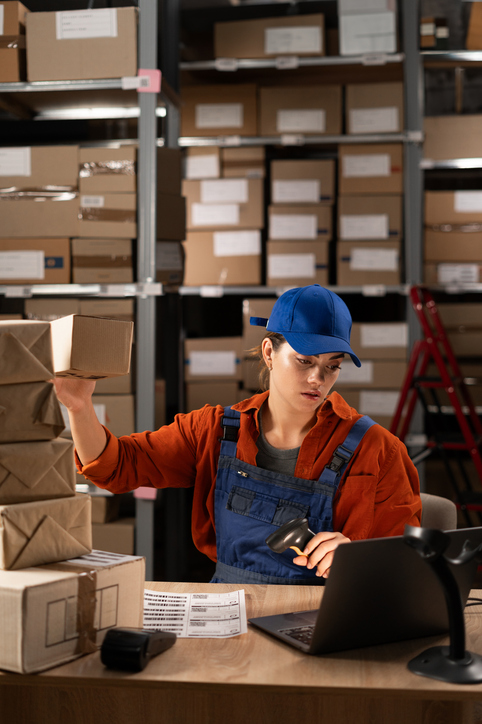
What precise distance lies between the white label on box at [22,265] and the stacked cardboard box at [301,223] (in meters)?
1.22

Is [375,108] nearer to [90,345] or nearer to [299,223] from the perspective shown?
[299,223]

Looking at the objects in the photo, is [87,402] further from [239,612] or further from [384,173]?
[384,173]

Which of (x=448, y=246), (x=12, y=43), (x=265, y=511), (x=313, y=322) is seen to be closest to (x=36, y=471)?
(x=265, y=511)

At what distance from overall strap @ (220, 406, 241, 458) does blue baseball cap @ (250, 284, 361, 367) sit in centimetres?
23

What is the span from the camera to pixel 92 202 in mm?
3006

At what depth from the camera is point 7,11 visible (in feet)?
9.75

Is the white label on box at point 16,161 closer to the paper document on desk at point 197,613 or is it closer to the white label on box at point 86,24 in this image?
the white label on box at point 86,24

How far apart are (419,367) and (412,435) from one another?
0.35 metres

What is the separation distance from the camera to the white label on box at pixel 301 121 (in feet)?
12.1

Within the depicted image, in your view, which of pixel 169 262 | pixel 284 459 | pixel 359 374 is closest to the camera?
pixel 284 459

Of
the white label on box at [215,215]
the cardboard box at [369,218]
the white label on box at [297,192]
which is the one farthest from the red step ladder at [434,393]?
the white label on box at [215,215]

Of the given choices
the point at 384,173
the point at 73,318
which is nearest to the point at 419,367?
the point at 384,173

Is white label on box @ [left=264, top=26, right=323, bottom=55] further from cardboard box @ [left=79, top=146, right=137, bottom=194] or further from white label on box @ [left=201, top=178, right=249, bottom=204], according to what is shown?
cardboard box @ [left=79, top=146, right=137, bottom=194]

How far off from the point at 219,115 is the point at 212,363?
4.39ft
